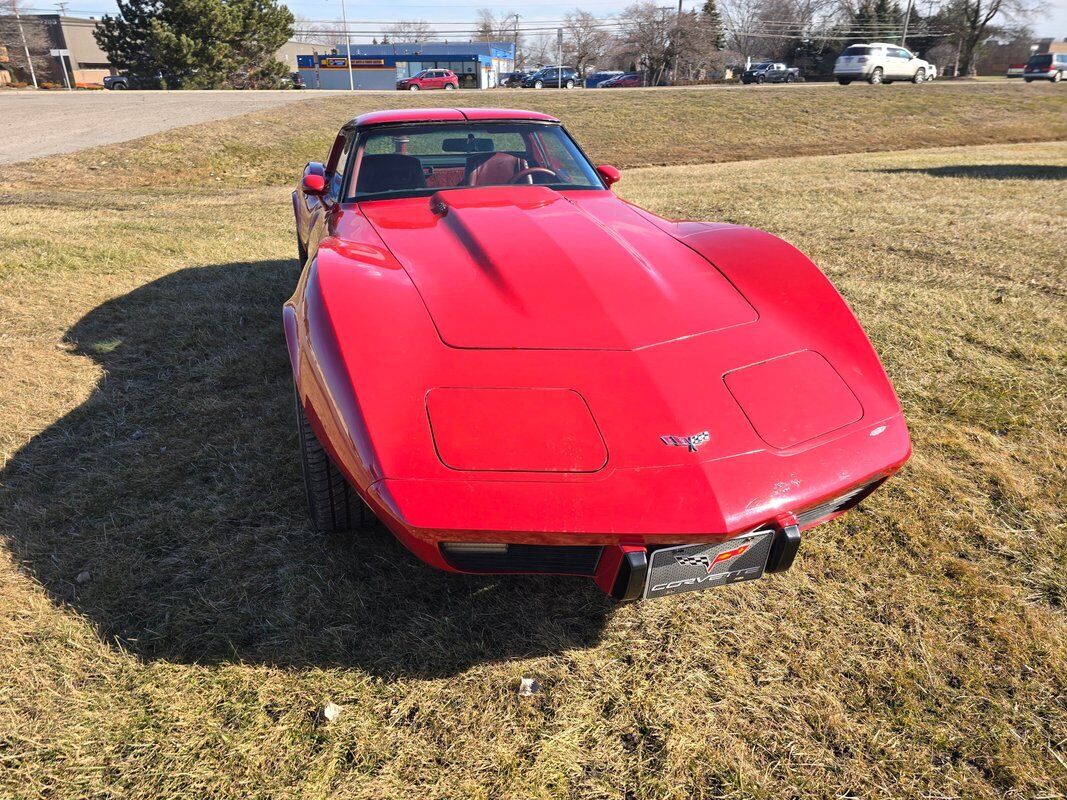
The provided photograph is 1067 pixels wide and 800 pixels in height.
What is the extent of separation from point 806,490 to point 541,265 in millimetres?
1140

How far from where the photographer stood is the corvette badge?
177 centimetres

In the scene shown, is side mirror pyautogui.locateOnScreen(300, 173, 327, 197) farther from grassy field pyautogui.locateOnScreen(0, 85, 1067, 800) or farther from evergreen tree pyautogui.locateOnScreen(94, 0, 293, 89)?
evergreen tree pyautogui.locateOnScreen(94, 0, 293, 89)

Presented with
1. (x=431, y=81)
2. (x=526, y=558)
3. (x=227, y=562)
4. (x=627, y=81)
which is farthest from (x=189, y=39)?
(x=526, y=558)

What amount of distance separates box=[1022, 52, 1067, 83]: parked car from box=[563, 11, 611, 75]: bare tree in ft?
94.9

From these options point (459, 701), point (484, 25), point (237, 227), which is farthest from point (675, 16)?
point (484, 25)

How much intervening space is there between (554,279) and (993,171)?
37.4 feet

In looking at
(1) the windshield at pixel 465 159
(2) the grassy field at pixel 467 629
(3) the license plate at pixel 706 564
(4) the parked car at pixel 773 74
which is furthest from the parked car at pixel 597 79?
(3) the license plate at pixel 706 564

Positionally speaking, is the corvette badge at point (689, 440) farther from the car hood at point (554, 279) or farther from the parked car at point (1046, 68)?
the parked car at point (1046, 68)

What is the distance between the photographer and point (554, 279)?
2270 millimetres

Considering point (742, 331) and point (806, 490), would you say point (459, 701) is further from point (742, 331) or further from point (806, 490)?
point (742, 331)

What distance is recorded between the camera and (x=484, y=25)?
85.6 metres

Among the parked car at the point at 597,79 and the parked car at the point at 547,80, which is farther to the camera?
the parked car at the point at 597,79

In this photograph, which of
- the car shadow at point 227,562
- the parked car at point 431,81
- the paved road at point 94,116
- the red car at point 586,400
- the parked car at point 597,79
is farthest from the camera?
the parked car at point 597,79

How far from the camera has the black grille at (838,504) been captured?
186 cm
